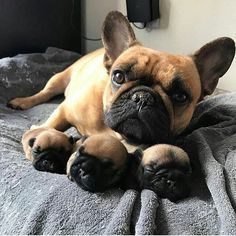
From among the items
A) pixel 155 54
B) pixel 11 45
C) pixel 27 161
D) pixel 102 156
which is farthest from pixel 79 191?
pixel 11 45

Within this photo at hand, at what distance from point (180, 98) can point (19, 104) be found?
1.02 metres

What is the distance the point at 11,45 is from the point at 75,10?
537mm

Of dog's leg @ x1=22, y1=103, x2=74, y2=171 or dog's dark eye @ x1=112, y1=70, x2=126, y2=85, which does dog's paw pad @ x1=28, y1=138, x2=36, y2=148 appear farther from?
dog's dark eye @ x1=112, y1=70, x2=126, y2=85

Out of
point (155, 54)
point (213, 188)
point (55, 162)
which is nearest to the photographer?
point (213, 188)

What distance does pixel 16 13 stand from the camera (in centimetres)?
273

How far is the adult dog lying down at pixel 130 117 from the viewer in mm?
1129

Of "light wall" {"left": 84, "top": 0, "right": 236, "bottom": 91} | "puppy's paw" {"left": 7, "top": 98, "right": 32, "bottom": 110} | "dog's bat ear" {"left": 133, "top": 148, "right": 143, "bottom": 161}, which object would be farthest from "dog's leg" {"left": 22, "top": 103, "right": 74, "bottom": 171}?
"light wall" {"left": 84, "top": 0, "right": 236, "bottom": 91}

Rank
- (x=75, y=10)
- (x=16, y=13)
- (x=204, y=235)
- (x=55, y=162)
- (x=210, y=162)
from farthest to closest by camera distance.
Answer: (x=75, y=10) < (x=16, y=13) < (x=55, y=162) < (x=210, y=162) < (x=204, y=235)

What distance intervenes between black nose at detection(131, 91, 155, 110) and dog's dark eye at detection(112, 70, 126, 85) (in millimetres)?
113

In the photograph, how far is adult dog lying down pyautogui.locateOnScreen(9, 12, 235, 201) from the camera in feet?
3.70

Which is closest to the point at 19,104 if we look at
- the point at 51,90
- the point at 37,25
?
the point at 51,90

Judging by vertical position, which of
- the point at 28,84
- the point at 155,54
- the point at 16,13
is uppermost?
the point at 155,54

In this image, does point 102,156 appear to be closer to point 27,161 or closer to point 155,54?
point 27,161

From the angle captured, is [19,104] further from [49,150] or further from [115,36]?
[49,150]
